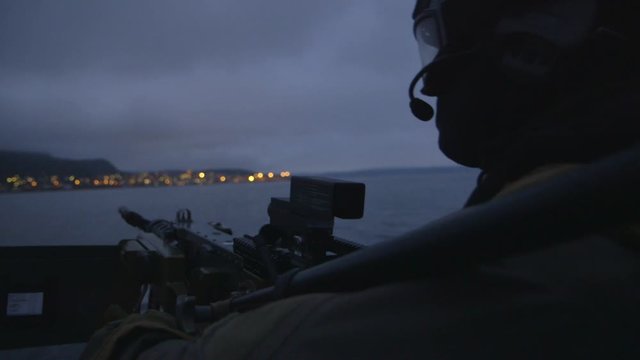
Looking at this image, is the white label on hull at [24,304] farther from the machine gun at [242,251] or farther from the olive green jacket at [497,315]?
the olive green jacket at [497,315]

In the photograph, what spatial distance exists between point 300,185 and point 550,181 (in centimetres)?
150

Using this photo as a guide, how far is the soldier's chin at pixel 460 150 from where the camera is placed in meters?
1.44

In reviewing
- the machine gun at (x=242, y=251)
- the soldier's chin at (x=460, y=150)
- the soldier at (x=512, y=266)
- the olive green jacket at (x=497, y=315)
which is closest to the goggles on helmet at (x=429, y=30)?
the soldier at (x=512, y=266)

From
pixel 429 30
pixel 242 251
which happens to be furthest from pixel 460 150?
pixel 242 251

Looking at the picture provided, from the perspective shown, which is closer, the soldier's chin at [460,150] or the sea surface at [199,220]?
the soldier's chin at [460,150]

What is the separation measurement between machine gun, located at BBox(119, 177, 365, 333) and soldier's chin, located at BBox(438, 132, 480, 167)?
1.71 feet

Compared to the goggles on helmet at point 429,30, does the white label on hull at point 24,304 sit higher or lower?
lower

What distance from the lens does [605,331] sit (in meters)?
0.79

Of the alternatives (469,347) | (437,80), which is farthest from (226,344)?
(437,80)

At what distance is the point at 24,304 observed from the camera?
16.1 ft

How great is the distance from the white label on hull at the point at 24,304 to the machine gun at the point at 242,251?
3.57ft

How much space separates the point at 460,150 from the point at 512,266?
2.14ft

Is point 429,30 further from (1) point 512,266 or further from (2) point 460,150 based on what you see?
(1) point 512,266

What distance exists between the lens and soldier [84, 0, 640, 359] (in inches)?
31.7
